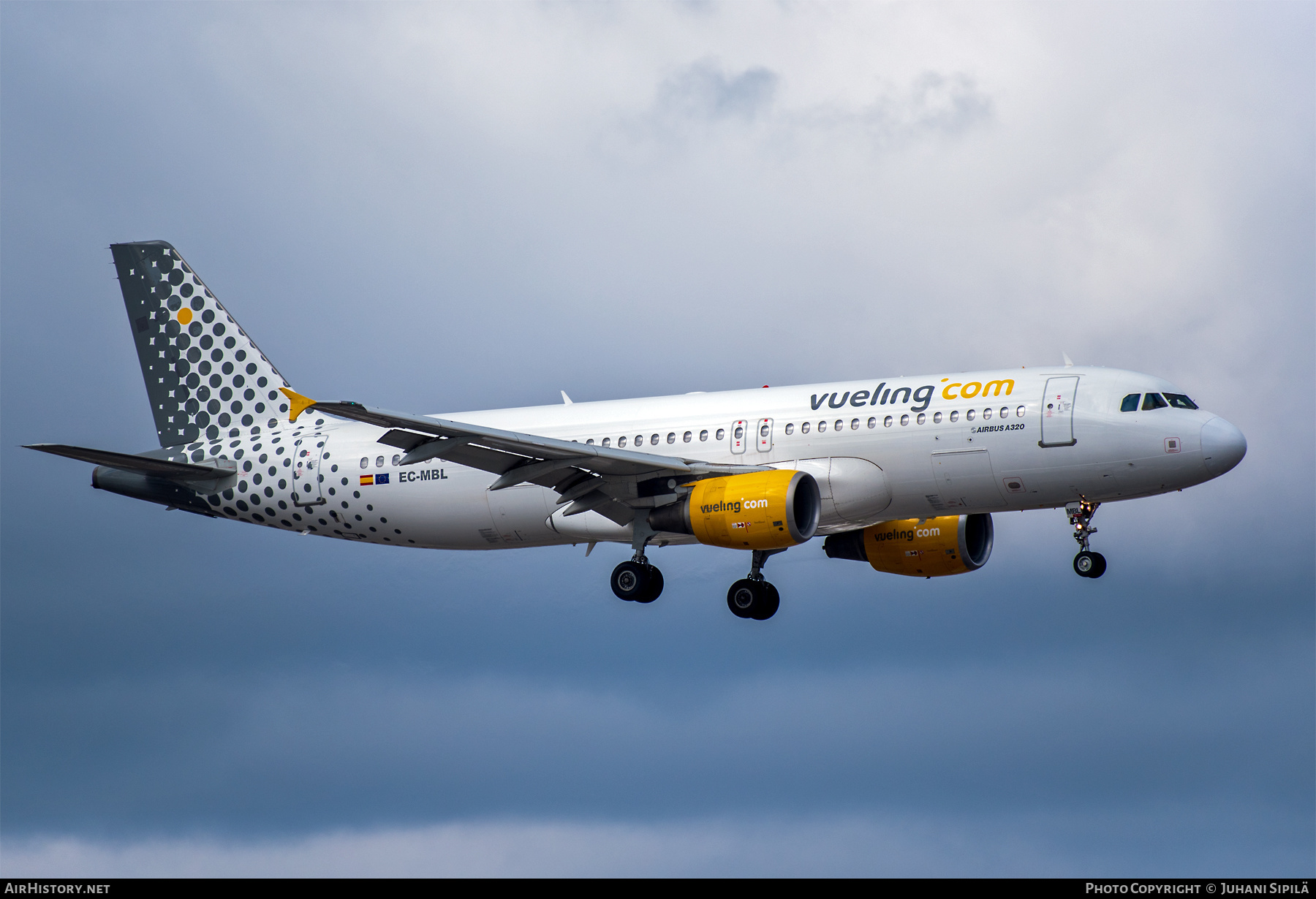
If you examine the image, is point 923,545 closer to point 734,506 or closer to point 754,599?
point 754,599

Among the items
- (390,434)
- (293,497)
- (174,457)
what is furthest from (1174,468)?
(174,457)

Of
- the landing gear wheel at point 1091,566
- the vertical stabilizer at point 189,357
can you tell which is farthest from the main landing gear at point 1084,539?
the vertical stabilizer at point 189,357

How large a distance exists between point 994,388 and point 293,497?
20256 millimetres

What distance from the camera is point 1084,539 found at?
36.8 metres

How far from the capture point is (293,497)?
142 ft

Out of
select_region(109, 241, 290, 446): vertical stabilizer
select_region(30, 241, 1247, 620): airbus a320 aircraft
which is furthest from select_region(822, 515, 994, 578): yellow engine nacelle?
select_region(109, 241, 290, 446): vertical stabilizer

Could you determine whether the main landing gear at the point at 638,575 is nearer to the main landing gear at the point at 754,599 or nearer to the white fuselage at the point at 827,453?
the white fuselage at the point at 827,453

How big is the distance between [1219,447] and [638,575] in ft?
48.8

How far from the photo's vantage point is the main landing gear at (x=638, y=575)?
3912 cm

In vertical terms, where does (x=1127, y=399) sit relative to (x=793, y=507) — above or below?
above

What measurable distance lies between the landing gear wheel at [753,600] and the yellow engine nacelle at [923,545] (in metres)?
3.55

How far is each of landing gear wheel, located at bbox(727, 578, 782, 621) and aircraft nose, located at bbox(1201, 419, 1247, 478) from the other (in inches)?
485

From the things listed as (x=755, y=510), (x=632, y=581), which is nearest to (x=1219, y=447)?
(x=755, y=510)
